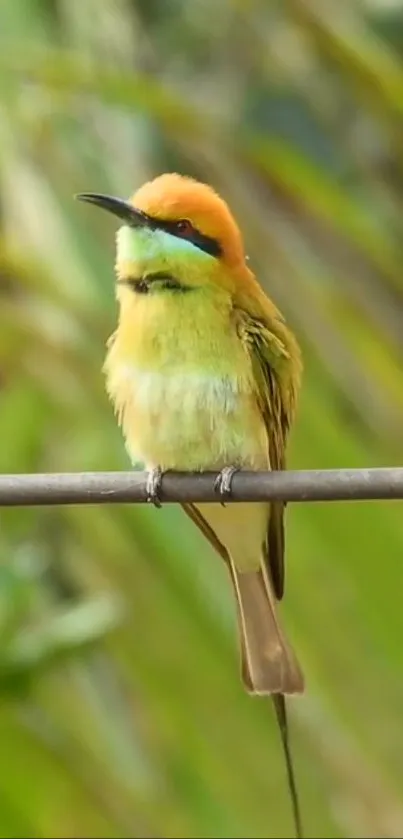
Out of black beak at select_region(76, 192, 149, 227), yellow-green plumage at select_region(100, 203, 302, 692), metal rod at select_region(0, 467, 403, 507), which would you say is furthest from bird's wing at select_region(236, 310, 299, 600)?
Answer: metal rod at select_region(0, 467, 403, 507)

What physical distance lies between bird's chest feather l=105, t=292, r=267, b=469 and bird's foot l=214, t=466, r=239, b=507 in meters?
0.05

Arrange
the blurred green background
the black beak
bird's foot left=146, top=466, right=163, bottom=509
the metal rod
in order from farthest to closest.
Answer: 1. the blurred green background
2. the black beak
3. bird's foot left=146, top=466, right=163, bottom=509
4. the metal rod

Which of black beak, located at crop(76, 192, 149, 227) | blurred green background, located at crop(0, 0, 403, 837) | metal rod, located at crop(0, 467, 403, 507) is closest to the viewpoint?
metal rod, located at crop(0, 467, 403, 507)

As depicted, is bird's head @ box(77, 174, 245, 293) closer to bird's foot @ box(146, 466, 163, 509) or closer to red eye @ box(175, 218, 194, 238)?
red eye @ box(175, 218, 194, 238)

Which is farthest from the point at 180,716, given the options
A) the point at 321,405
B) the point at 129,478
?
the point at 129,478

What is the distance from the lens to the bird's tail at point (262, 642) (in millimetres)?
1094

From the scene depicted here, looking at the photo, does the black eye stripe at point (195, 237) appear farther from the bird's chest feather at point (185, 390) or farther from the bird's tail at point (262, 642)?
the bird's tail at point (262, 642)

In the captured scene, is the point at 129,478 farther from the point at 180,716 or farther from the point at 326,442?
the point at 180,716

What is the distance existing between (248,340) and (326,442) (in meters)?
0.16

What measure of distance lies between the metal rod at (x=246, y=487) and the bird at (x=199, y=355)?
0.26 m

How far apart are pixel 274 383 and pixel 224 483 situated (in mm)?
201

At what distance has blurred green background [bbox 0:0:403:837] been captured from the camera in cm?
124

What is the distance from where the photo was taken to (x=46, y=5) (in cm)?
165

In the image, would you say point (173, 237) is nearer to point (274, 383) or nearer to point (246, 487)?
point (274, 383)
